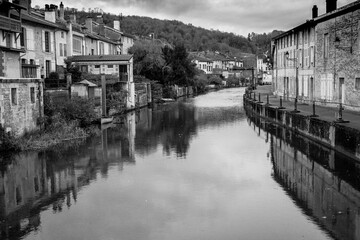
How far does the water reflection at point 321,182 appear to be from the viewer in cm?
1302

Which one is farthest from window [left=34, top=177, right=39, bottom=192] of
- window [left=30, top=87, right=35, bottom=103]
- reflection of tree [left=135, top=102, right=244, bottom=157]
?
window [left=30, top=87, right=35, bottom=103]

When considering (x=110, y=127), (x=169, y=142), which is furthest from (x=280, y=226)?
(x=110, y=127)

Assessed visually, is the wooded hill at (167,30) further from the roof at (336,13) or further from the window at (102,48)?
the roof at (336,13)

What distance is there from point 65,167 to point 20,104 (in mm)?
5585

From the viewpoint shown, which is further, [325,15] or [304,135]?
[325,15]

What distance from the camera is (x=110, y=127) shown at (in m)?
34.7

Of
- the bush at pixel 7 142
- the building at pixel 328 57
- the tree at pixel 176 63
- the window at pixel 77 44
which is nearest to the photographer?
the bush at pixel 7 142

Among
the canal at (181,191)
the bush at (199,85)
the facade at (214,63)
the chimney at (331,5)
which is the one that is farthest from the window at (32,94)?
the facade at (214,63)

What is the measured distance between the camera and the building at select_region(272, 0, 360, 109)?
95.0 feet

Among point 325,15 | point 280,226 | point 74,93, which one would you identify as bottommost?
point 280,226

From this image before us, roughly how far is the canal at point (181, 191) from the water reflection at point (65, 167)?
0.13ft

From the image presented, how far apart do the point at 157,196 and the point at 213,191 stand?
1973 mm

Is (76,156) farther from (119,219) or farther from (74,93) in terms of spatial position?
(74,93)

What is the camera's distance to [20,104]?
961 inches
